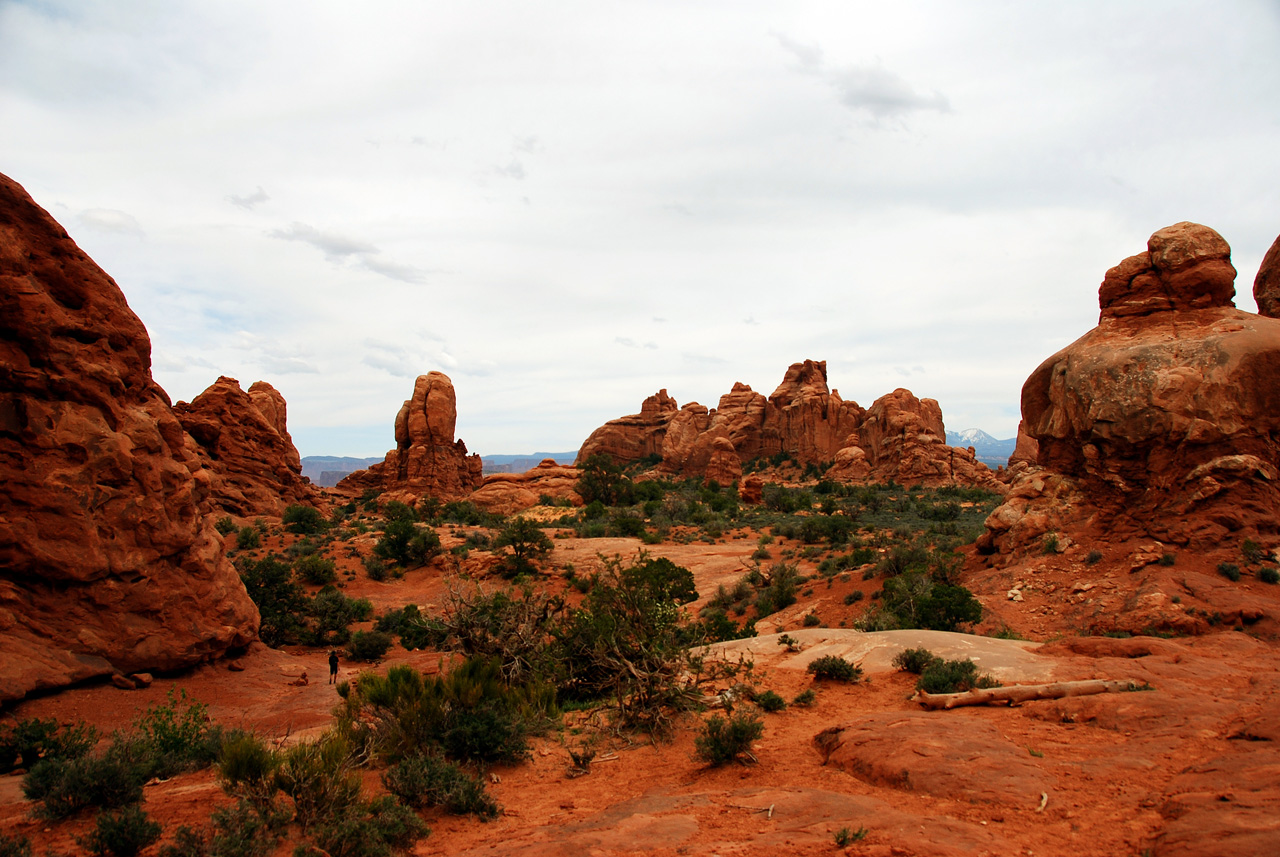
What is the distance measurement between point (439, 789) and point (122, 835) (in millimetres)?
2659

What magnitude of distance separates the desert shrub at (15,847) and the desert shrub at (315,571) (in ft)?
60.1

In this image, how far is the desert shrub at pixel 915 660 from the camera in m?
10.9

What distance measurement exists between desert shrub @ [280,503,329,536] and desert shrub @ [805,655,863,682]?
79.8 feet

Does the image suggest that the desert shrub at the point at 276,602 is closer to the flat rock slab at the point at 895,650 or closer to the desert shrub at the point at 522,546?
the desert shrub at the point at 522,546

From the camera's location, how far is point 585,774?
802 cm

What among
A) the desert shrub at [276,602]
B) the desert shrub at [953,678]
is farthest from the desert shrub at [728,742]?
the desert shrub at [276,602]

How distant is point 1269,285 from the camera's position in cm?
1750

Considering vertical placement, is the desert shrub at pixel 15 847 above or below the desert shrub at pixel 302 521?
below

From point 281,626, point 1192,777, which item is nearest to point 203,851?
point 1192,777

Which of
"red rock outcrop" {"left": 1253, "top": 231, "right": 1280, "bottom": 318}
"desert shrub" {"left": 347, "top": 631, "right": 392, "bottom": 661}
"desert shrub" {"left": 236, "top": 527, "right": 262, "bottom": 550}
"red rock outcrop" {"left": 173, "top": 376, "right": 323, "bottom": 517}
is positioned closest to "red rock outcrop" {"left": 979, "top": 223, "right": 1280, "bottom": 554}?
"red rock outcrop" {"left": 1253, "top": 231, "right": 1280, "bottom": 318}

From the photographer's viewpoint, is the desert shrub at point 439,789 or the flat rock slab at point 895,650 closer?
the desert shrub at point 439,789

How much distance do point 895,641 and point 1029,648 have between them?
7.22 feet

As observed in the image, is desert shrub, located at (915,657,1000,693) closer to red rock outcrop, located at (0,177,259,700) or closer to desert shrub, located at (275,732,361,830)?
desert shrub, located at (275,732,361,830)

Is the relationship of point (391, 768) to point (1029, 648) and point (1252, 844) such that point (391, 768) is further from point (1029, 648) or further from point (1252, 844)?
point (1029, 648)
